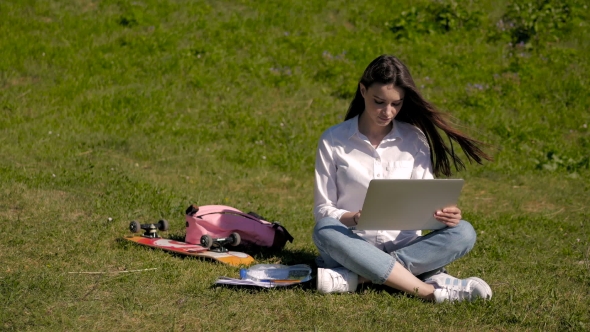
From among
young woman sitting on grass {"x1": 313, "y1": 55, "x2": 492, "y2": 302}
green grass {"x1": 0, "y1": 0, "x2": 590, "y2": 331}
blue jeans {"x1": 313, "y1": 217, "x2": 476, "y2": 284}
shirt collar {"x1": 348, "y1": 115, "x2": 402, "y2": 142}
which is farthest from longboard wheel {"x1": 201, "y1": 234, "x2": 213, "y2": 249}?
shirt collar {"x1": 348, "y1": 115, "x2": 402, "y2": 142}

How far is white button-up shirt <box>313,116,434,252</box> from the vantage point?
4977 millimetres

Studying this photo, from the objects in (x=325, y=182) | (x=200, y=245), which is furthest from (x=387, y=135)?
(x=200, y=245)

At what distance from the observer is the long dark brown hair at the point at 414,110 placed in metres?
4.80

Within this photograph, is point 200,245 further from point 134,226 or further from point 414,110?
point 414,110

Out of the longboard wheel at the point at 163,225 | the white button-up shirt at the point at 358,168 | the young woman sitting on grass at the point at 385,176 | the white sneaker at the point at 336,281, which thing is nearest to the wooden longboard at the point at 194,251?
the longboard wheel at the point at 163,225

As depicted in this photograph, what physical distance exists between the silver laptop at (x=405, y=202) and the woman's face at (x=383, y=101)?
0.56 meters

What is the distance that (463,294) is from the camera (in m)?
4.62

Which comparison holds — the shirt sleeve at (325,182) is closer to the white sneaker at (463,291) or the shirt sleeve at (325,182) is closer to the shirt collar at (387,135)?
the shirt collar at (387,135)

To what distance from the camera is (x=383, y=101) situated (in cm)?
481

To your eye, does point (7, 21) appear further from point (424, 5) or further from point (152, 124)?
point (424, 5)

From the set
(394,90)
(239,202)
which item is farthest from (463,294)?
(239,202)

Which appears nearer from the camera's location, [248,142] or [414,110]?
[414,110]

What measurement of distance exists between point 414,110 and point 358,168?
52 centimetres

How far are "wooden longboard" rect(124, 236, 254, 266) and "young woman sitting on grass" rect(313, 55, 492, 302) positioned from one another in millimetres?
568
